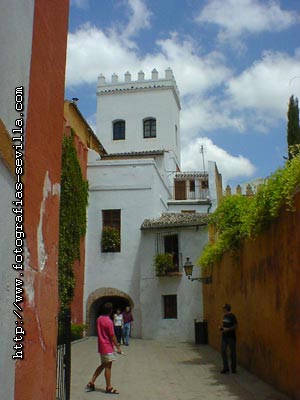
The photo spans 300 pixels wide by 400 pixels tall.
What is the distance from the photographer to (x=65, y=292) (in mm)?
19797

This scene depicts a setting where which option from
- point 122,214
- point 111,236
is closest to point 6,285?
point 111,236

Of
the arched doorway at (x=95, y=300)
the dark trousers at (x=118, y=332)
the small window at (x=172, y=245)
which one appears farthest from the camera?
the arched doorway at (x=95, y=300)

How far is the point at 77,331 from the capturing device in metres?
20.8

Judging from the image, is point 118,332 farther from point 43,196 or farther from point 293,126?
point 43,196

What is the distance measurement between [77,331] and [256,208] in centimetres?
1339

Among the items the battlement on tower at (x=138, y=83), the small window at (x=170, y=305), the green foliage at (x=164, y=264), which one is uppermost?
the battlement on tower at (x=138, y=83)

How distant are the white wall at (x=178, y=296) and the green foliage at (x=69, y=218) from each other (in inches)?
139

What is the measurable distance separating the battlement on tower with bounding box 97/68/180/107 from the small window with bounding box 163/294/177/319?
22.8 meters

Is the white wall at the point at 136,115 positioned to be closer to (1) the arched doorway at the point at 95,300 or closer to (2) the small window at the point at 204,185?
(2) the small window at the point at 204,185

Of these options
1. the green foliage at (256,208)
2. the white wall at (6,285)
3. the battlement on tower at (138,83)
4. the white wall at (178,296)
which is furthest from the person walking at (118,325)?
the battlement on tower at (138,83)

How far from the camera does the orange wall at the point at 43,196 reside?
4871 mm

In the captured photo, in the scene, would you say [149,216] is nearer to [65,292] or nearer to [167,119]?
[65,292]

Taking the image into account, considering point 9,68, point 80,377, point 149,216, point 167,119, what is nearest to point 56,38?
point 9,68

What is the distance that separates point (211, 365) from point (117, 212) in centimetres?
1214
